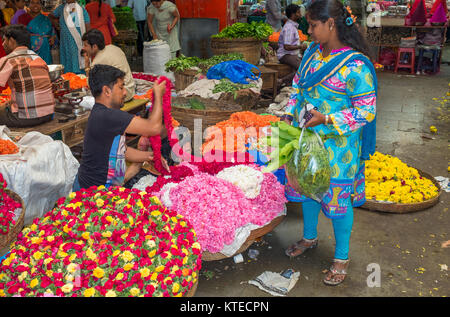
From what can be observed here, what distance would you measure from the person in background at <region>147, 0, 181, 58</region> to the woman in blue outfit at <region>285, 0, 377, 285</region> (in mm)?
6801

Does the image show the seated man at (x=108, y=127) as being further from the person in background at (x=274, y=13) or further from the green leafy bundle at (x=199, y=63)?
the person in background at (x=274, y=13)

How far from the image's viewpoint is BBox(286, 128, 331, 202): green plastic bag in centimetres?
301

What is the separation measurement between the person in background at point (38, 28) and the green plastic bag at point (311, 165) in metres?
6.23

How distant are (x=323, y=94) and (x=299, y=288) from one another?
5.03 feet

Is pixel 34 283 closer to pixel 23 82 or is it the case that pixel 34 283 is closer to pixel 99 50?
pixel 23 82

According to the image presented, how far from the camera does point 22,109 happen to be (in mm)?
4840

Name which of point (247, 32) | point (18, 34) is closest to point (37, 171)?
point (18, 34)

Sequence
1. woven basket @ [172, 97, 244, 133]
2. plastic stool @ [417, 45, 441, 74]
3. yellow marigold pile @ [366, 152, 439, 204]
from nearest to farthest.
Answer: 1. yellow marigold pile @ [366, 152, 439, 204]
2. woven basket @ [172, 97, 244, 133]
3. plastic stool @ [417, 45, 441, 74]

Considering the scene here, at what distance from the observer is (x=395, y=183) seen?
480 centimetres

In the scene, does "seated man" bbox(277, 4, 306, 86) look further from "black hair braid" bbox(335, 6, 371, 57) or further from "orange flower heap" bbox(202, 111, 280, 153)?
"black hair braid" bbox(335, 6, 371, 57)

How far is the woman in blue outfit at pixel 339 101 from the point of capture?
2.94 m

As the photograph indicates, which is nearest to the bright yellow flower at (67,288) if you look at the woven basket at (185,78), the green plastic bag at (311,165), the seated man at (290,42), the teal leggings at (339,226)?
the green plastic bag at (311,165)

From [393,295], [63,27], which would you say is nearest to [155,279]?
[393,295]

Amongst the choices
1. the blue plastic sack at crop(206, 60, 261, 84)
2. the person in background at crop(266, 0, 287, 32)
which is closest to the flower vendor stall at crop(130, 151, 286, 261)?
the blue plastic sack at crop(206, 60, 261, 84)
